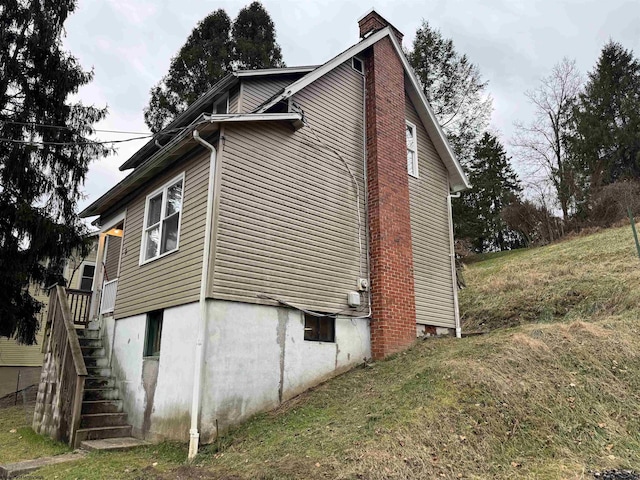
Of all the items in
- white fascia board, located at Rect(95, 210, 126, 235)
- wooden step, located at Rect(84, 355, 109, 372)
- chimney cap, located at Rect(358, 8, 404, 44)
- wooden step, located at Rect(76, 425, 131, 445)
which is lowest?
wooden step, located at Rect(76, 425, 131, 445)

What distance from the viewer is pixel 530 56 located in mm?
37125

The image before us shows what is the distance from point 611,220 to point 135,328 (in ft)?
76.6

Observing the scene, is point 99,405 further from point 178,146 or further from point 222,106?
point 222,106

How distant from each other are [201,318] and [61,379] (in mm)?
4189

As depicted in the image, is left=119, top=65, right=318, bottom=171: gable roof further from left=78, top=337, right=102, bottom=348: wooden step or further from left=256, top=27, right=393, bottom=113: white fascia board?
left=78, top=337, right=102, bottom=348: wooden step

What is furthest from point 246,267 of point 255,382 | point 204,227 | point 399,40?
point 399,40

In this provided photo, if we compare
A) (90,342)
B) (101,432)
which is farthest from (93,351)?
(101,432)

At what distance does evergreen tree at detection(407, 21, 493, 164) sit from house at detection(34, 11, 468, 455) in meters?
12.7

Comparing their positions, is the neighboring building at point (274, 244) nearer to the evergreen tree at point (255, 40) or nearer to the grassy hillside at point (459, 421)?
the grassy hillside at point (459, 421)

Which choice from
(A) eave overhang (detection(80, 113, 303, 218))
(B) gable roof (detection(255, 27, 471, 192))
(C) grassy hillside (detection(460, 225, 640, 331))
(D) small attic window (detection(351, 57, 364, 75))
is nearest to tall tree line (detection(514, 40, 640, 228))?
(C) grassy hillside (detection(460, 225, 640, 331))

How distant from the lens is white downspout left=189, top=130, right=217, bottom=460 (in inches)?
264

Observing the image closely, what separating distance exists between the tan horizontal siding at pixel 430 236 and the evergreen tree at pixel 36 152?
10.5 meters

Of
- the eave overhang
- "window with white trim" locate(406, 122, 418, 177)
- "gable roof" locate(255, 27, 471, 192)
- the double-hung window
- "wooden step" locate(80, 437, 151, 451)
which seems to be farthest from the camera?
"window with white trim" locate(406, 122, 418, 177)

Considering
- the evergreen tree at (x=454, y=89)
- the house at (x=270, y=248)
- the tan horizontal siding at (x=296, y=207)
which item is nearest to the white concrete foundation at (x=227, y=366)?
the house at (x=270, y=248)
